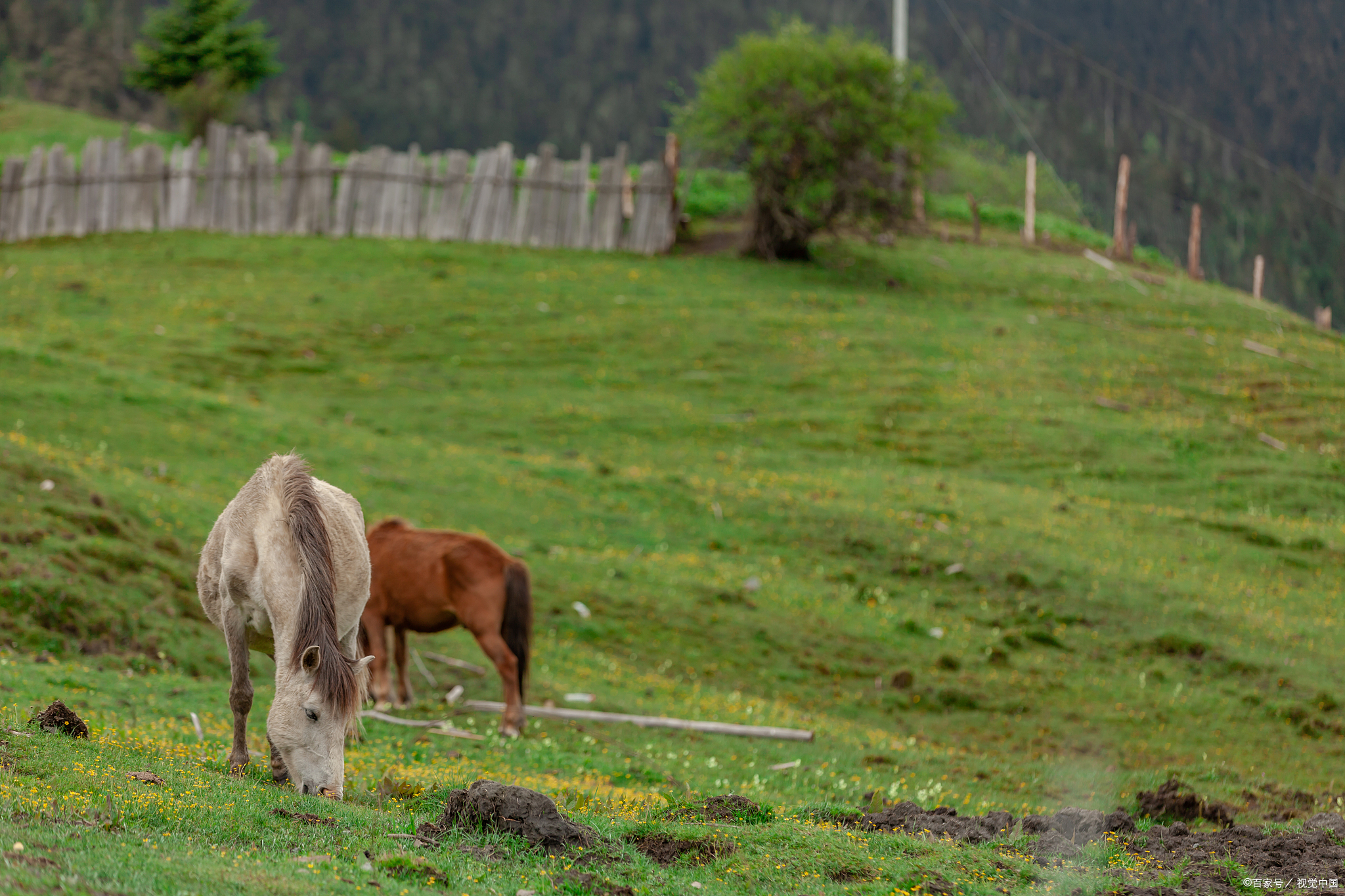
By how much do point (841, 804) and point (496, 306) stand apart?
26.6 m

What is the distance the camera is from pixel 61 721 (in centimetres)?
826

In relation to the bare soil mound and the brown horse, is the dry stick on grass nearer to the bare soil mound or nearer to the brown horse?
the brown horse

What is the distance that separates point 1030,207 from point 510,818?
44344 millimetres

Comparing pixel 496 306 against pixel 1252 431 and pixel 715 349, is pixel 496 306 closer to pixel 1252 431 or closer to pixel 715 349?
pixel 715 349

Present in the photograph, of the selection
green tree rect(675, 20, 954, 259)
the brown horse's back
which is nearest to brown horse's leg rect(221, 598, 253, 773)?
the brown horse's back

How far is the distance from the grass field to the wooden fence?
56.9 inches

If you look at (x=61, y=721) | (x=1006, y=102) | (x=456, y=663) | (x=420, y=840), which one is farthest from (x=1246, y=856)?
(x=1006, y=102)

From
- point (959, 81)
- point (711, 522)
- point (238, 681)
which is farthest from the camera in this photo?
point (959, 81)

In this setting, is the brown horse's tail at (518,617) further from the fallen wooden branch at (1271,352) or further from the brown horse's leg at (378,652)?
the fallen wooden branch at (1271,352)

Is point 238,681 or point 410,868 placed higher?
point 238,681

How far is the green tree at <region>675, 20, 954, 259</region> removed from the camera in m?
37.5

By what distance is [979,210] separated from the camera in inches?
1865

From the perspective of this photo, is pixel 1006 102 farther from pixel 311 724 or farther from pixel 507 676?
pixel 311 724

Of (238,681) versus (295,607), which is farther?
(238,681)
